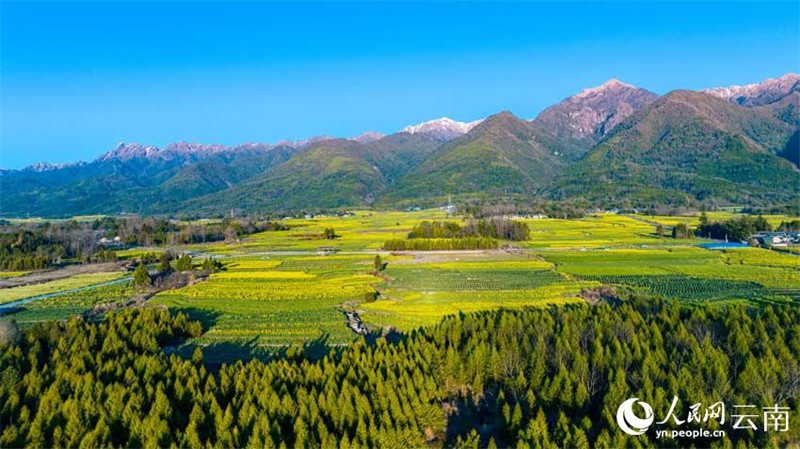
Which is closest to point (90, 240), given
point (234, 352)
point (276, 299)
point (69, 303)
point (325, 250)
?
point (325, 250)

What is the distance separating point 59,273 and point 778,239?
13685 centimetres

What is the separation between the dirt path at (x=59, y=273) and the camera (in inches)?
2955

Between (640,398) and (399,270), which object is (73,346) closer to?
(640,398)

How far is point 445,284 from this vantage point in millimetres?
63406

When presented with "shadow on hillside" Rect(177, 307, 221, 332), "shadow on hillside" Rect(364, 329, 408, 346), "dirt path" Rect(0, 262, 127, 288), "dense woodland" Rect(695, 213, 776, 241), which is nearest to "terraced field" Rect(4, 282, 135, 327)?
"shadow on hillside" Rect(177, 307, 221, 332)

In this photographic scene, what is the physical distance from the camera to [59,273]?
275ft

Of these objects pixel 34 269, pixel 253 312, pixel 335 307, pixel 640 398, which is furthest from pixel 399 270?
pixel 34 269

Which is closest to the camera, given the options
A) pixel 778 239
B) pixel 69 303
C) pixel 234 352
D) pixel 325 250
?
pixel 234 352

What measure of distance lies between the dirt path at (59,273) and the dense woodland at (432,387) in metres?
45.8

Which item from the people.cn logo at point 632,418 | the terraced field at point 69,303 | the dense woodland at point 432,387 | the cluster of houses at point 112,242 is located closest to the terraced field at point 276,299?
the terraced field at point 69,303

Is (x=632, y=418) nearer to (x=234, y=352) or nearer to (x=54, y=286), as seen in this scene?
(x=234, y=352)

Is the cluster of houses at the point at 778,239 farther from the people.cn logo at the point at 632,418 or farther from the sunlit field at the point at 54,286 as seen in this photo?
the sunlit field at the point at 54,286

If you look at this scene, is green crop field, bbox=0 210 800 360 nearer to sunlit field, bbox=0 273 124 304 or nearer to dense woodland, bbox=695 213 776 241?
sunlit field, bbox=0 273 124 304

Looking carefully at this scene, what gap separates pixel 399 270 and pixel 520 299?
26393 mm
